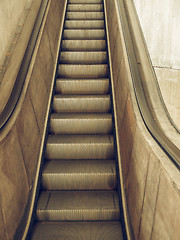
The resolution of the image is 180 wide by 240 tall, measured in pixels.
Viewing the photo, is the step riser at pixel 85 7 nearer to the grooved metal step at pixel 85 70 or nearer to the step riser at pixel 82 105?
the grooved metal step at pixel 85 70

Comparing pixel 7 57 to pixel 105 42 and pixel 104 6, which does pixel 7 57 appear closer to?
pixel 105 42

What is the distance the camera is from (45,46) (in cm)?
290

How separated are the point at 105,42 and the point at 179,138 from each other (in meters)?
2.58

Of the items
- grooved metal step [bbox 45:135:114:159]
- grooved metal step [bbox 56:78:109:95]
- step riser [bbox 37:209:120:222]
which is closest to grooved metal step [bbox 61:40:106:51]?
grooved metal step [bbox 56:78:109:95]

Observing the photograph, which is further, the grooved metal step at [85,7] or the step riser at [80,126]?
the grooved metal step at [85,7]

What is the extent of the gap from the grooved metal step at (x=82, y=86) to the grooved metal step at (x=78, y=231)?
182cm

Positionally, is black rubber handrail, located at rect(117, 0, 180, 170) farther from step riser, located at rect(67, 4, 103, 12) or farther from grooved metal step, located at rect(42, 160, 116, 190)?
step riser, located at rect(67, 4, 103, 12)

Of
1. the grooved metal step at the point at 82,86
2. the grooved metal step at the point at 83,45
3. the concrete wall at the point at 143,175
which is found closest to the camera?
the concrete wall at the point at 143,175

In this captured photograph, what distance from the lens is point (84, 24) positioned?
4102 mm

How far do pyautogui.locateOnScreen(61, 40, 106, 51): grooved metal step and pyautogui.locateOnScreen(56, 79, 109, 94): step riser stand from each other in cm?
85

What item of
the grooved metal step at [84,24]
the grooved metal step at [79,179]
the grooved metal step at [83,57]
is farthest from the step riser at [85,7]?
the grooved metal step at [79,179]

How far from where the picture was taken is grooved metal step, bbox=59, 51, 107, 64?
3492 mm

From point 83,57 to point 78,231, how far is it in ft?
8.58

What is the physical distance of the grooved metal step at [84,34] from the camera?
389 cm
